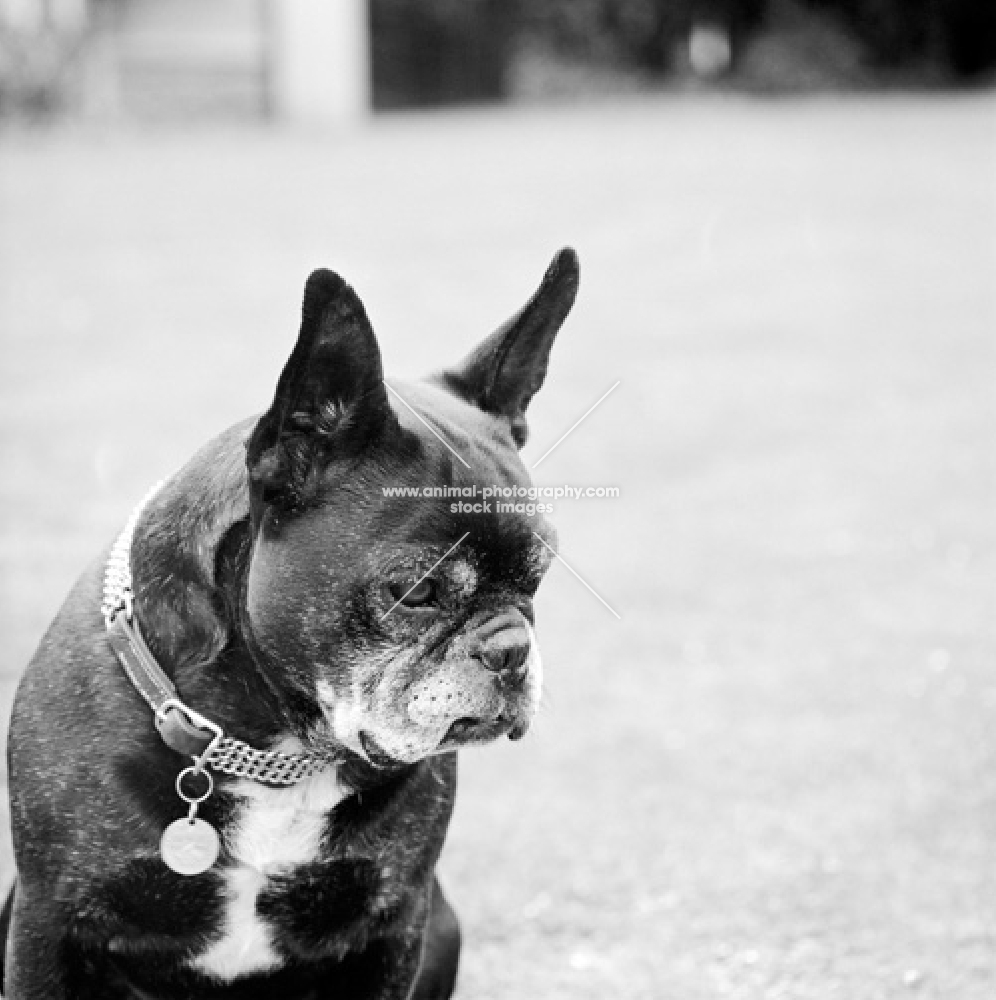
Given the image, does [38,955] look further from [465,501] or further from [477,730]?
[465,501]

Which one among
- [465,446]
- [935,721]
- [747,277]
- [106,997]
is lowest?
[747,277]

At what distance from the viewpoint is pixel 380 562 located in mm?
2648

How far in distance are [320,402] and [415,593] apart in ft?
1.15

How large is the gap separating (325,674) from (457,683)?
0.73 feet

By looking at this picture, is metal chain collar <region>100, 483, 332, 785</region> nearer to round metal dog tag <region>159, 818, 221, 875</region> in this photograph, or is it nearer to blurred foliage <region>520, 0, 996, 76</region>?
round metal dog tag <region>159, 818, 221, 875</region>

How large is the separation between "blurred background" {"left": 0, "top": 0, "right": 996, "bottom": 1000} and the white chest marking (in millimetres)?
827

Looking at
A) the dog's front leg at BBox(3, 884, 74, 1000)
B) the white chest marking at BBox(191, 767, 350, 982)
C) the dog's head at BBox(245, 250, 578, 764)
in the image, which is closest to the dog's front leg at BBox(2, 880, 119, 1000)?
the dog's front leg at BBox(3, 884, 74, 1000)

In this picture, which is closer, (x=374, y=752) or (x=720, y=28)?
(x=374, y=752)

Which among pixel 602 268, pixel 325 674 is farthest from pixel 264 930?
pixel 602 268

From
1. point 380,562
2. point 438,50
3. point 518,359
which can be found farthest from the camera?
point 438,50

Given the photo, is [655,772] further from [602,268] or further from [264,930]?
[602,268]

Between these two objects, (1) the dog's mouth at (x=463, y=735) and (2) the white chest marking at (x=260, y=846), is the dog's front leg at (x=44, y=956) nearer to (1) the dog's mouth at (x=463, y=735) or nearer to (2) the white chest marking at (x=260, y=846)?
(2) the white chest marking at (x=260, y=846)

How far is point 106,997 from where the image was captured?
9.38ft

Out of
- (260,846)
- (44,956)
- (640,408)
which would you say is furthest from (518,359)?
(640,408)
